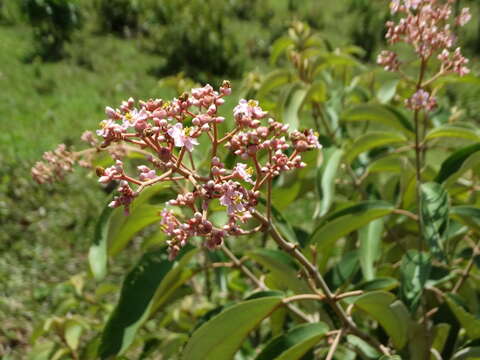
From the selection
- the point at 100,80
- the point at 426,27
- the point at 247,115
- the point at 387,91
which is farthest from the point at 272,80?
the point at 100,80

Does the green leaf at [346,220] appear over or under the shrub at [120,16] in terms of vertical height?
under

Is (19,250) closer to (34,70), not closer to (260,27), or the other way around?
(34,70)

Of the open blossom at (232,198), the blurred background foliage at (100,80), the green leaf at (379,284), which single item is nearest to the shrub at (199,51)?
the blurred background foliage at (100,80)

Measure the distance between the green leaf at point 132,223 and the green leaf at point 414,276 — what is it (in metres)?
0.60

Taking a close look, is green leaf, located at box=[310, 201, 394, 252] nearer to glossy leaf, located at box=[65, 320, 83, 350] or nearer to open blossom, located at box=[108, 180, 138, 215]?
open blossom, located at box=[108, 180, 138, 215]

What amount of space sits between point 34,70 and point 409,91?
4.41 meters

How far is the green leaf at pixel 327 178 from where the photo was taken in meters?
1.42

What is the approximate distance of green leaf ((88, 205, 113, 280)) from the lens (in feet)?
4.25

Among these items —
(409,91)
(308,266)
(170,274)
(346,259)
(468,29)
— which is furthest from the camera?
(468,29)

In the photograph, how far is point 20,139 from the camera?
13.1ft

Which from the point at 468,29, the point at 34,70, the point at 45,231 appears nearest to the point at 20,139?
the point at 45,231

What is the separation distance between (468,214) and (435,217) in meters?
0.09

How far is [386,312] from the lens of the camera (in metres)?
1.18

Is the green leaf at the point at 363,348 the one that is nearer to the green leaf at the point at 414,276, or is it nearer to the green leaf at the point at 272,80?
the green leaf at the point at 414,276
